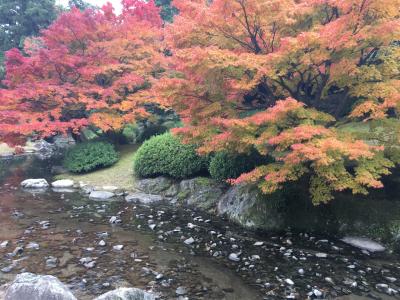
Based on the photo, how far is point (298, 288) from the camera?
6422mm

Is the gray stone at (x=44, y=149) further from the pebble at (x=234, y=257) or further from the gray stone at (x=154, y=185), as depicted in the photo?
the pebble at (x=234, y=257)

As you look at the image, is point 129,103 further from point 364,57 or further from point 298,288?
point 298,288

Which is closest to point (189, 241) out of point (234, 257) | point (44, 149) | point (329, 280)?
point (234, 257)

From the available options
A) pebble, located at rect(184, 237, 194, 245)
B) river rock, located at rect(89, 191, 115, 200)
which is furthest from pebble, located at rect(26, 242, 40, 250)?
river rock, located at rect(89, 191, 115, 200)

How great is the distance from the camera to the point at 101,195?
1385 centimetres

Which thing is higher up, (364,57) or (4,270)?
(364,57)

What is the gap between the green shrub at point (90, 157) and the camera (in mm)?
Answer: 17297

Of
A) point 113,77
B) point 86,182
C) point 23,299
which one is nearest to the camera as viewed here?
point 23,299

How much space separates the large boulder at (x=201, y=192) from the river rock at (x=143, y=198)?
881mm

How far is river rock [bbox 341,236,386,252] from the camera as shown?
8266 millimetres

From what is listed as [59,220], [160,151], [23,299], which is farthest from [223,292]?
[160,151]

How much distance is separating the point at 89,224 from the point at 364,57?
29.5 feet

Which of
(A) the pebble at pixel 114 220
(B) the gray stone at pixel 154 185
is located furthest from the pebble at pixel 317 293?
(B) the gray stone at pixel 154 185

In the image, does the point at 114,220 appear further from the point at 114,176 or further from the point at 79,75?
the point at 79,75
